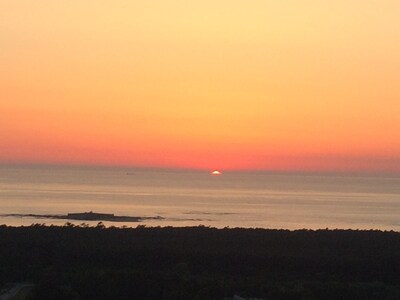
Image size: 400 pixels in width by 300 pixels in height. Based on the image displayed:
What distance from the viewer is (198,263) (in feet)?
94.6

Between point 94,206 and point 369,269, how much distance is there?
5554cm

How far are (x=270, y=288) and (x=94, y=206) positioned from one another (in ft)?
199

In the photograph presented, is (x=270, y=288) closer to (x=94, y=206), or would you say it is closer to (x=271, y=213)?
(x=271, y=213)

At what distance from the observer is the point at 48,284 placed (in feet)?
66.7

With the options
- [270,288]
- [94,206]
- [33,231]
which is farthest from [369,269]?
[94,206]

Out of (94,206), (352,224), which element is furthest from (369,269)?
(94,206)

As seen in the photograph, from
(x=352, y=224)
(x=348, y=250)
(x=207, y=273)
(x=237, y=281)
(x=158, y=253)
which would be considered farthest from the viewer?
(x=352, y=224)

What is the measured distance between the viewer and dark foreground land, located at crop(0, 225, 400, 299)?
21828 mm

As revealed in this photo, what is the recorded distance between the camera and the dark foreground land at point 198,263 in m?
21.8

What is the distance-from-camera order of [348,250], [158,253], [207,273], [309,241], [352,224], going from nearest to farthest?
1. [207,273]
2. [158,253]
3. [348,250]
4. [309,241]
5. [352,224]

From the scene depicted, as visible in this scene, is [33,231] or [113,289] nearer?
[113,289]

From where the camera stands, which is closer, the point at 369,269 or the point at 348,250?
the point at 369,269

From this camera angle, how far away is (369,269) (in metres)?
28.5

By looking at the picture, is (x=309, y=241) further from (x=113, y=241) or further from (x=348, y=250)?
(x=113, y=241)
